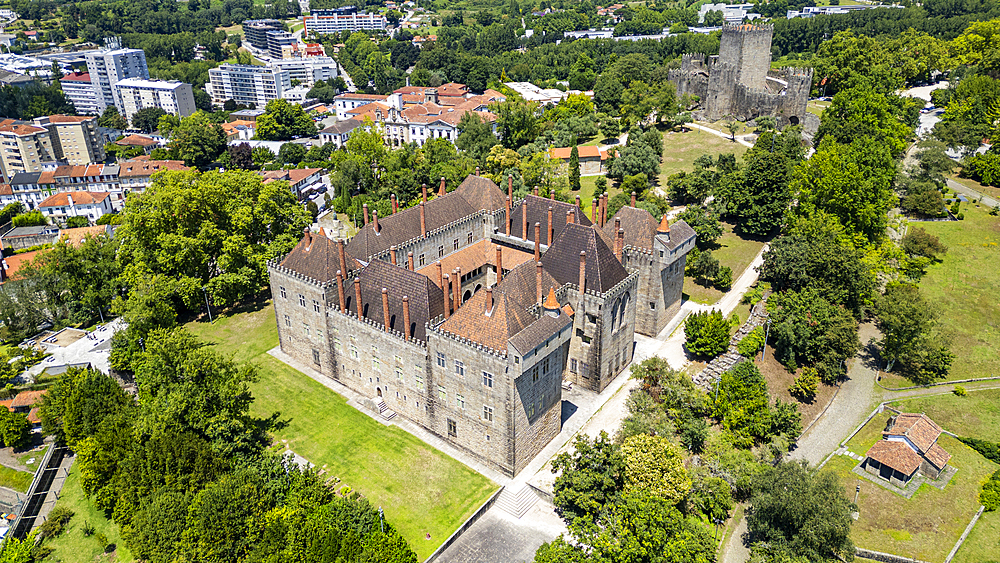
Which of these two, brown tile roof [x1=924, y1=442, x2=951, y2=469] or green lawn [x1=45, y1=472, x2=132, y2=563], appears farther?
brown tile roof [x1=924, y1=442, x2=951, y2=469]

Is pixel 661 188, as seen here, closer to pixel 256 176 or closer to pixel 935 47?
pixel 256 176

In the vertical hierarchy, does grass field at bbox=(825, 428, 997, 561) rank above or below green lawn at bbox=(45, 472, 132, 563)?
above

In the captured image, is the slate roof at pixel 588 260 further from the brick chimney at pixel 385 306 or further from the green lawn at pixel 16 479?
the green lawn at pixel 16 479

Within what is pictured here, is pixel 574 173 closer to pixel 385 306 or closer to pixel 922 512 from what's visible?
pixel 385 306

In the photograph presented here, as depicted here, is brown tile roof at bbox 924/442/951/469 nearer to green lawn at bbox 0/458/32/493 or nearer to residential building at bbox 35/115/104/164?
green lawn at bbox 0/458/32/493

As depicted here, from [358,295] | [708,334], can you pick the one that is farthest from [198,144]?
[708,334]

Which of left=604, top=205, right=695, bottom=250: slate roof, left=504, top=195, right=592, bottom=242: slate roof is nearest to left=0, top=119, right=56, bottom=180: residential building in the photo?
left=504, top=195, right=592, bottom=242: slate roof
